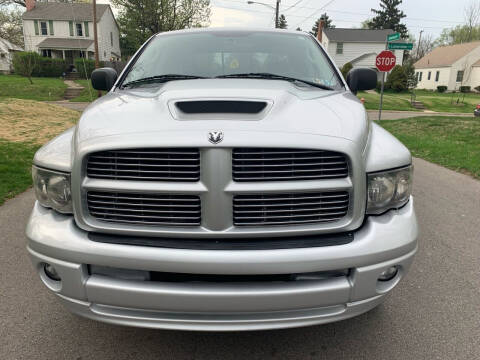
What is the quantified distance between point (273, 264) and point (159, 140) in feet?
2.50

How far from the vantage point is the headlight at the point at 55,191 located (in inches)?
73.5

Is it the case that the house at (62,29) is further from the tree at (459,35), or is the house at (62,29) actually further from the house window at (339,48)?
the tree at (459,35)

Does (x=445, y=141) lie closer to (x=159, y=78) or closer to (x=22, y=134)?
(x=159, y=78)

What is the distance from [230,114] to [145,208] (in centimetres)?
62

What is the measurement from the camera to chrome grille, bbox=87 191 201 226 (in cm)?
173

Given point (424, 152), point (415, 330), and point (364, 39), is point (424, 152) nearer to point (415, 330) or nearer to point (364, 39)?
point (415, 330)

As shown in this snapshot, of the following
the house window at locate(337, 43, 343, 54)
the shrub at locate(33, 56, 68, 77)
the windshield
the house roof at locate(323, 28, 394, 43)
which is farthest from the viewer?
the house window at locate(337, 43, 343, 54)

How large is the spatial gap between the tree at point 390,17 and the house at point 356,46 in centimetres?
1876

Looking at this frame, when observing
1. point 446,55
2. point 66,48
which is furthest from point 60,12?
point 446,55

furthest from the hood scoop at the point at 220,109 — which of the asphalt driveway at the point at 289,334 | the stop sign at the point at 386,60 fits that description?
the stop sign at the point at 386,60

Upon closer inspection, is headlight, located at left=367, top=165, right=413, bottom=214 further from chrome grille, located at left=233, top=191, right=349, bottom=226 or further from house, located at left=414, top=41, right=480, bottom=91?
house, located at left=414, top=41, right=480, bottom=91

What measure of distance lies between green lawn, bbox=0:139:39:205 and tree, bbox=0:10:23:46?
4881cm

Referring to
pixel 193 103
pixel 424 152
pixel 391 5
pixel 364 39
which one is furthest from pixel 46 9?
pixel 391 5

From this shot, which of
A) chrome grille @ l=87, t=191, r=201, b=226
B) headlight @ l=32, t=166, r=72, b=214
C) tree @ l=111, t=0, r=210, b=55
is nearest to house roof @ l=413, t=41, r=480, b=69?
tree @ l=111, t=0, r=210, b=55
